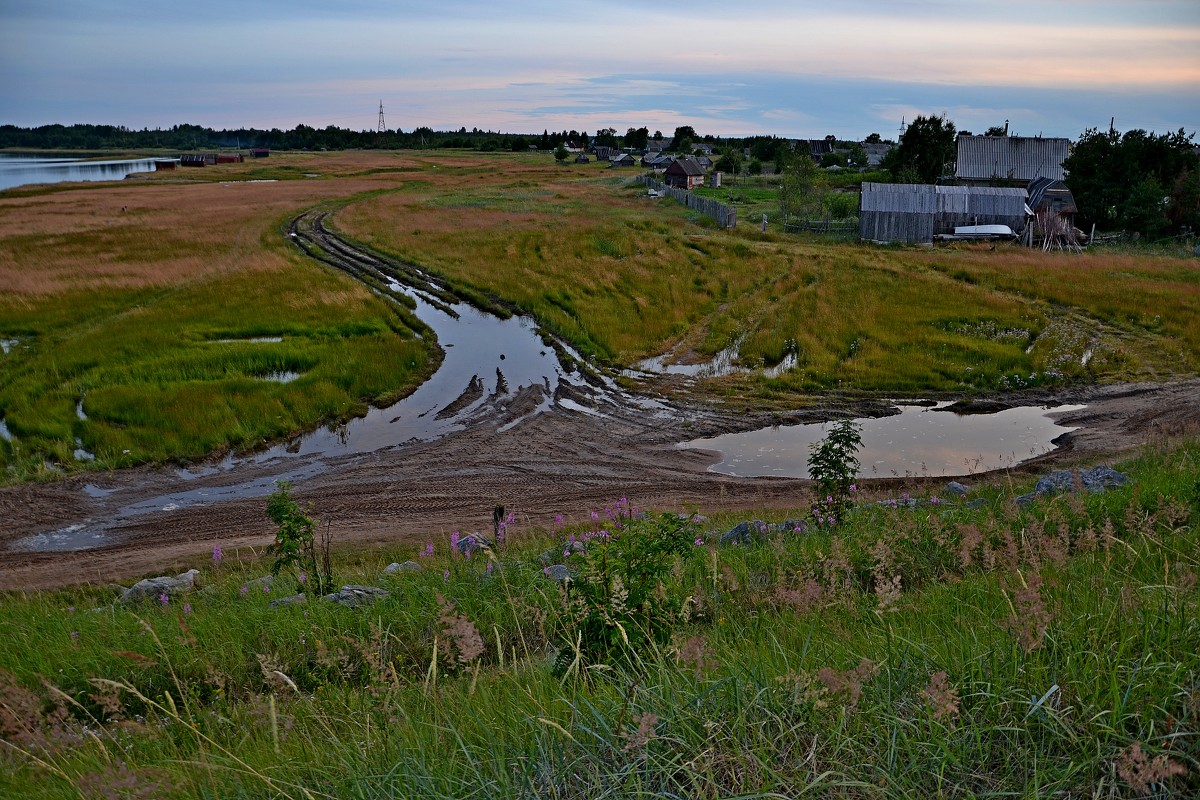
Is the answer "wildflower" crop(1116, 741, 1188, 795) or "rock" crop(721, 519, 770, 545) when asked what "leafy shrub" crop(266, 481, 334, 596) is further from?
"wildflower" crop(1116, 741, 1188, 795)

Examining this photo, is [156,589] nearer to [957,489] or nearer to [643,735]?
[643,735]

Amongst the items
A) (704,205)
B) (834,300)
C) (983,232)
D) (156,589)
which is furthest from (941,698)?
(704,205)

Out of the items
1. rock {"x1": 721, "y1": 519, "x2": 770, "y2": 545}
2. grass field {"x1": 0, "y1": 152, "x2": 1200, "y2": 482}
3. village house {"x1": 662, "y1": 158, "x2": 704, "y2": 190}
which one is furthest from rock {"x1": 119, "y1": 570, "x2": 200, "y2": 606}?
village house {"x1": 662, "y1": 158, "x2": 704, "y2": 190}

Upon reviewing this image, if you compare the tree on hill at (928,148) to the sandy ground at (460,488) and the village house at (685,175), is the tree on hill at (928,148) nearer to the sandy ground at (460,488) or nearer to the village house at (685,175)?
the village house at (685,175)

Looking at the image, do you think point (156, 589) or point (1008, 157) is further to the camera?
point (1008, 157)

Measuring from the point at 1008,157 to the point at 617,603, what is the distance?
62.1 metres

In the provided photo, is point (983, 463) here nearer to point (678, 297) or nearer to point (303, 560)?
point (303, 560)

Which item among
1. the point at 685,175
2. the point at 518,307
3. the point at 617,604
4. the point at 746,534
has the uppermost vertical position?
the point at 685,175

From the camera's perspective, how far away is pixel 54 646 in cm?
678

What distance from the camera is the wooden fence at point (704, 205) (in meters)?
48.2

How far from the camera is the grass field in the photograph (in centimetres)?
1817

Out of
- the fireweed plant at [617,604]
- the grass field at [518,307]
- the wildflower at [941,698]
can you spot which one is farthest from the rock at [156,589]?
the wildflower at [941,698]

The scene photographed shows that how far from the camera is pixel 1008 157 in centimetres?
5628

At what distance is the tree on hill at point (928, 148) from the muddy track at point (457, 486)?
41.3 metres
